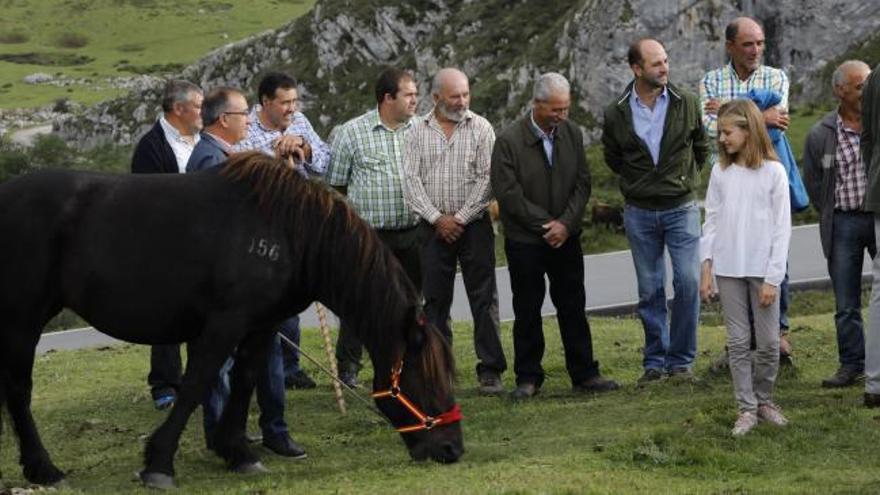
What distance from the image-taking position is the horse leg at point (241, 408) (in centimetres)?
938

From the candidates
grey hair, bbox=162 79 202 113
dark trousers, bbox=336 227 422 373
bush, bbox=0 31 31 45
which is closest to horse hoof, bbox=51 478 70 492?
dark trousers, bbox=336 227 422 373

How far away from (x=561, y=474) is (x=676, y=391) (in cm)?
311

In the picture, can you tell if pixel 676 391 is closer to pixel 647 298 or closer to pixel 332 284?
pixel 647 298

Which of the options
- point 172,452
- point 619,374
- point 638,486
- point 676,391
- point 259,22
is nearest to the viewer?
point 638,486

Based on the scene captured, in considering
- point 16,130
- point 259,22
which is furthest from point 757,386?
point 259,22

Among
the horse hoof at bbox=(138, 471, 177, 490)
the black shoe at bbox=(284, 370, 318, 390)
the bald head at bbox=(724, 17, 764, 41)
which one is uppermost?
the bald head at bbox=(724, 17, 764, 41)

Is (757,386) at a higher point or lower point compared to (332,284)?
lower

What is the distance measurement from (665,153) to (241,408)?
4240 mm

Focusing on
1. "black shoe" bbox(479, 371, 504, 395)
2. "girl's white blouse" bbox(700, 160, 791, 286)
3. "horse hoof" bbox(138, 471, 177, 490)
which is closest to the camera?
"horse hoof" bbox(138, 471, 177, 490)

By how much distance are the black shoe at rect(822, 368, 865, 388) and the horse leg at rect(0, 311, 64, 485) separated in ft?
19.6

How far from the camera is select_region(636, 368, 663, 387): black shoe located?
11789 mm

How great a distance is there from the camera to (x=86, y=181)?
9258 millimetres

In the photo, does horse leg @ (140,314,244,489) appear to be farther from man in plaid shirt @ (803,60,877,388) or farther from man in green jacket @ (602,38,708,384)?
man in plaid shirt @ (803,60,877,388)

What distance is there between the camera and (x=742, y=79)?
38.0 feet
